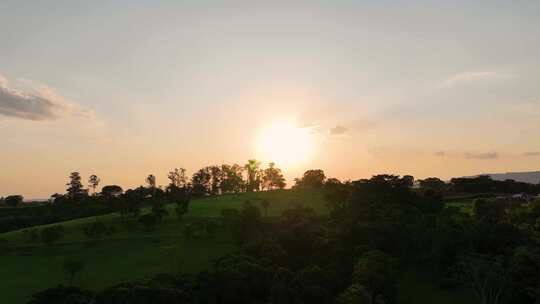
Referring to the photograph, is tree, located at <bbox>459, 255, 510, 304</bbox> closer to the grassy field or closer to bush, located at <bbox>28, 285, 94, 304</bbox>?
the grassy field

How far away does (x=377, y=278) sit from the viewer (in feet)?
230

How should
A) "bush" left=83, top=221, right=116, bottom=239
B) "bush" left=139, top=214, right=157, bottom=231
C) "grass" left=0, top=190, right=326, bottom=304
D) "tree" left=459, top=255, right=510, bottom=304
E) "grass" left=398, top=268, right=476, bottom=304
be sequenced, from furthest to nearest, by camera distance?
"bush" left=139, top=214, right=157, bottom=231
"bush" left=83, top=221, right=116, bottom=239
"grass" left=0, top=190, right=326, bottom=304
"grass" left=398, top=268, right=476, bottom=304
"tree" left=459, top=255, right=510, bottom=304

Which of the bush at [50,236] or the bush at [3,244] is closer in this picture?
the bush at [3,244]

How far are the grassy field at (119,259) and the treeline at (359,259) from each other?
438 centimetres

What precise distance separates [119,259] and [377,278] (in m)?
58.8

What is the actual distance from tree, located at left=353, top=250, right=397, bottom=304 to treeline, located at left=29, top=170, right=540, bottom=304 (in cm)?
16

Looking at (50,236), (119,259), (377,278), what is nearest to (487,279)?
(377,278)

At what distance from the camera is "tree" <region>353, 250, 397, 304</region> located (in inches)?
2761

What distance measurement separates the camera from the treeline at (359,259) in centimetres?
6662

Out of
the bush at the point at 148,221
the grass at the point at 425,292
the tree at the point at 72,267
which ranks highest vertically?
the bush at the point at 148,221

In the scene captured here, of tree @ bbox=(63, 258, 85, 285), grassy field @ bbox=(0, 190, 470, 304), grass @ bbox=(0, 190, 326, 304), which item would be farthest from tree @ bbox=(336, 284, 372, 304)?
tree @ bbox=(63, 258, 85, 285)

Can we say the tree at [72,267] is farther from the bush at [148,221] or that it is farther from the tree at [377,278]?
the tree at [377,278]

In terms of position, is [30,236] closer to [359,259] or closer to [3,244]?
[3,244]

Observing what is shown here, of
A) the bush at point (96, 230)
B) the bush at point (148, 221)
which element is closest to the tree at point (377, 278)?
the bush at point (148, 221)
